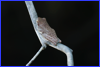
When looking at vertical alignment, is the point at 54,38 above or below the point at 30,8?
below

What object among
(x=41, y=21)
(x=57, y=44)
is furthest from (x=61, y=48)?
(x=41, y=21)

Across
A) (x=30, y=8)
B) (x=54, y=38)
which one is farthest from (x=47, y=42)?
(x=30, y=8)

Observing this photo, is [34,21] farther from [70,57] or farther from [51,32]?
[70,57]

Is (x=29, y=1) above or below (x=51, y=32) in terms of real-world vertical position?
above

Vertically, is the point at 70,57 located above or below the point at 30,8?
below

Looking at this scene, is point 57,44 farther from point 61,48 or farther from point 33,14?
point 33,14

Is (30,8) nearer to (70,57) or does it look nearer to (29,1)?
(29,1)

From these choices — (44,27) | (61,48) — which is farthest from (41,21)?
(61,48)
